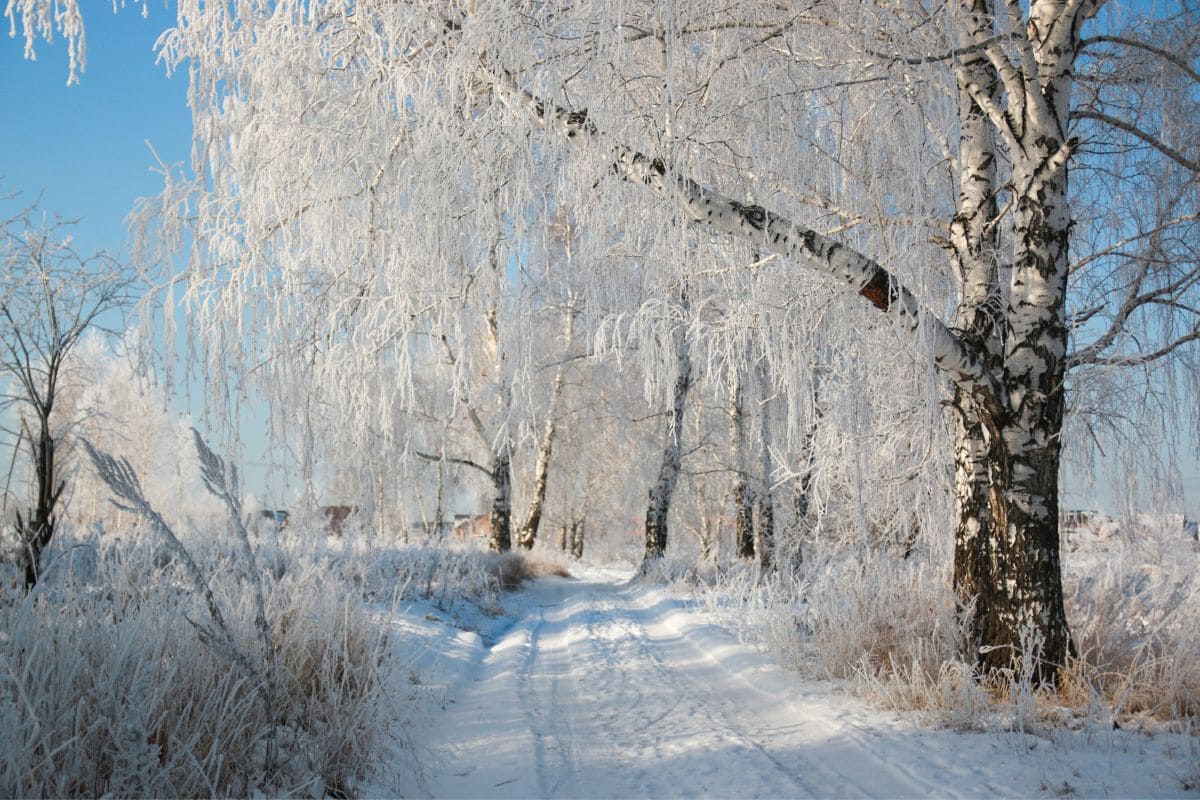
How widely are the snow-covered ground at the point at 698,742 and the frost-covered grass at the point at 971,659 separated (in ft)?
0.52

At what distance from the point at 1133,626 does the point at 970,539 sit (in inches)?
45.6

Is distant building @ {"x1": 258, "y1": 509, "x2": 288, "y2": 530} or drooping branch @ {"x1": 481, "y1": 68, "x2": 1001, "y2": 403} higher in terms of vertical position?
drooping branch @ {"x1": 481, "y1": 68, "x2": 1001, "y2": 403}

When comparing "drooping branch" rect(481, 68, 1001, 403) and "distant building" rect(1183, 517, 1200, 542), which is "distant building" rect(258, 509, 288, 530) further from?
"distant building" rect(1183, 517, 1200, 542)

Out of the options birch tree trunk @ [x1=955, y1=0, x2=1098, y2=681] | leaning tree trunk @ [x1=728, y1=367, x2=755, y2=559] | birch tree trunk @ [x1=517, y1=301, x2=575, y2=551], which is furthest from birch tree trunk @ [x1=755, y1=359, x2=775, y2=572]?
birch tree trunk @ [x1=955, y1=0, x2=1098, y2=681]

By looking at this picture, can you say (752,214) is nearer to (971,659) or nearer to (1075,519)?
(971,659)

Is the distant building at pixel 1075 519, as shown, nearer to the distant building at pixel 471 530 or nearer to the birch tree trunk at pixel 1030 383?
the birch tree trunk at pixel 1030 383

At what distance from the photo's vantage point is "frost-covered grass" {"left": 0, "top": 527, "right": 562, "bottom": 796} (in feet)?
7.08

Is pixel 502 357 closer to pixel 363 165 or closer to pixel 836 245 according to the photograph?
pixel 363 165

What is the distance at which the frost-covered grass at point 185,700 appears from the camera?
216 cm

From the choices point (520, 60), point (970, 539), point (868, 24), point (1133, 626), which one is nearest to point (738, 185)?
point (868, 24)

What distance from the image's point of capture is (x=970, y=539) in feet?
15.6

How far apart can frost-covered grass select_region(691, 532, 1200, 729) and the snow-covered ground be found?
16 cm

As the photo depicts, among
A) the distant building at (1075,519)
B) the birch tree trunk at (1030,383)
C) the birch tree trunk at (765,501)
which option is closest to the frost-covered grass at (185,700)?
the birch tree trunk at (1030,383)

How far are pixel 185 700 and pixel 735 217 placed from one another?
329cm
